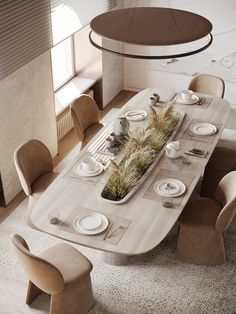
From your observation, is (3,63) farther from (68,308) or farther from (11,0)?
(68,308)

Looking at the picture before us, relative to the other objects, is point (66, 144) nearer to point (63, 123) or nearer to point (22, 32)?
point (63, 123)

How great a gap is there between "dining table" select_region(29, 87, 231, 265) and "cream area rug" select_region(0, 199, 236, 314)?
198 millimetres

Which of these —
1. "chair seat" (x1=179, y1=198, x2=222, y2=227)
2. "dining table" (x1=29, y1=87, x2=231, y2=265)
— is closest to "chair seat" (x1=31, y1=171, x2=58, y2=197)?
"dining table" (x1=29, y1=87, x2=231, y2=265)

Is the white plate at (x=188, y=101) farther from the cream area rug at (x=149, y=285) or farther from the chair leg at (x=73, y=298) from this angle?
the chair leg at (x=73, y=298)

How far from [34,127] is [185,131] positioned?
1.56 metres

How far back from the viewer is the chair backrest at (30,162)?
419cm

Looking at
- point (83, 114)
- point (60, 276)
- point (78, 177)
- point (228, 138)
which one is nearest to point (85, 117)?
point (83, 114)

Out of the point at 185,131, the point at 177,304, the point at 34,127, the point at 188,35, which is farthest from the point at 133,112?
the point at 188,35

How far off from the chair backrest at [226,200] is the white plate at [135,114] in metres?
1.08

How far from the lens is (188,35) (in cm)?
268

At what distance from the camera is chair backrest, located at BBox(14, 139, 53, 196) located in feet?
13.8

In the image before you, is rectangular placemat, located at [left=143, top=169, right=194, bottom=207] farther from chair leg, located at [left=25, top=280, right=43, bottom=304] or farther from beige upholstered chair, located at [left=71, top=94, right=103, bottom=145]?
beige upholstered chair, located at [left=71, top=94, right=103, bottom=145]

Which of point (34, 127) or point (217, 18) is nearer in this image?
point (34, 127)

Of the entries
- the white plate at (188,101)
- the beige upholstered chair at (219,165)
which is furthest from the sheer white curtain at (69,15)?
the beige upholstered chair at (219,165)
